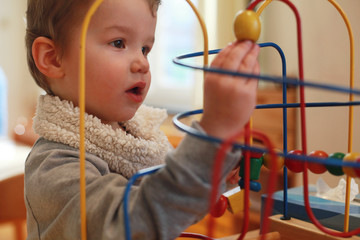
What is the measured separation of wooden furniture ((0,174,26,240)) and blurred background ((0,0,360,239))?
11 centimetres

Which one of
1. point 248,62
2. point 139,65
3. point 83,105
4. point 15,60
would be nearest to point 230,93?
point 248,62

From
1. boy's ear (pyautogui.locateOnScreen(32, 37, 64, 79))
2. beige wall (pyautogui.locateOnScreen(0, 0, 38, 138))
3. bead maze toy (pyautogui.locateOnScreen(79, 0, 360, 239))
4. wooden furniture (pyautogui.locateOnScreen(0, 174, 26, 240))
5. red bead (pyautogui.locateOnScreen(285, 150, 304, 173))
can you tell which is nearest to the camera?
bead maze toy (pyautogui.locateOnScreen(79, 0, 360, 239))

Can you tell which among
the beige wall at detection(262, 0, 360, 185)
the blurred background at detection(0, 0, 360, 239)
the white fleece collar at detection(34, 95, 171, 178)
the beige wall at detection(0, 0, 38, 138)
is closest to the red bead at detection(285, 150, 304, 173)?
the white fleece collar at detection(34, 95, 171, 178)

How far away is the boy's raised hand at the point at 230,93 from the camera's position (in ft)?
1.37

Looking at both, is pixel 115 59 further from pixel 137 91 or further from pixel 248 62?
pixel 248 62

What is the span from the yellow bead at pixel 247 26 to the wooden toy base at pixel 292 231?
1.17 ft

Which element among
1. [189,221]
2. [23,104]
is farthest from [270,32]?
[23,104]

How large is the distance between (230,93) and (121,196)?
0.56ft

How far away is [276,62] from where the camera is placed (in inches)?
80.3

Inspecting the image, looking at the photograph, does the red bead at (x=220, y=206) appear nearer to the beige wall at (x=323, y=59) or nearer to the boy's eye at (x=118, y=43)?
the boy's eye at (x=118, y=43)

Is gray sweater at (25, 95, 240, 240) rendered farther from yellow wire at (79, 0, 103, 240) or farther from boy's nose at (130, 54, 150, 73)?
boy's nose at (130, 54, 150, 73)

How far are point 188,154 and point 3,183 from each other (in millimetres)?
1475

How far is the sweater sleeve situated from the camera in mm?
416

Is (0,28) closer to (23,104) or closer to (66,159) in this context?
(23,104)
